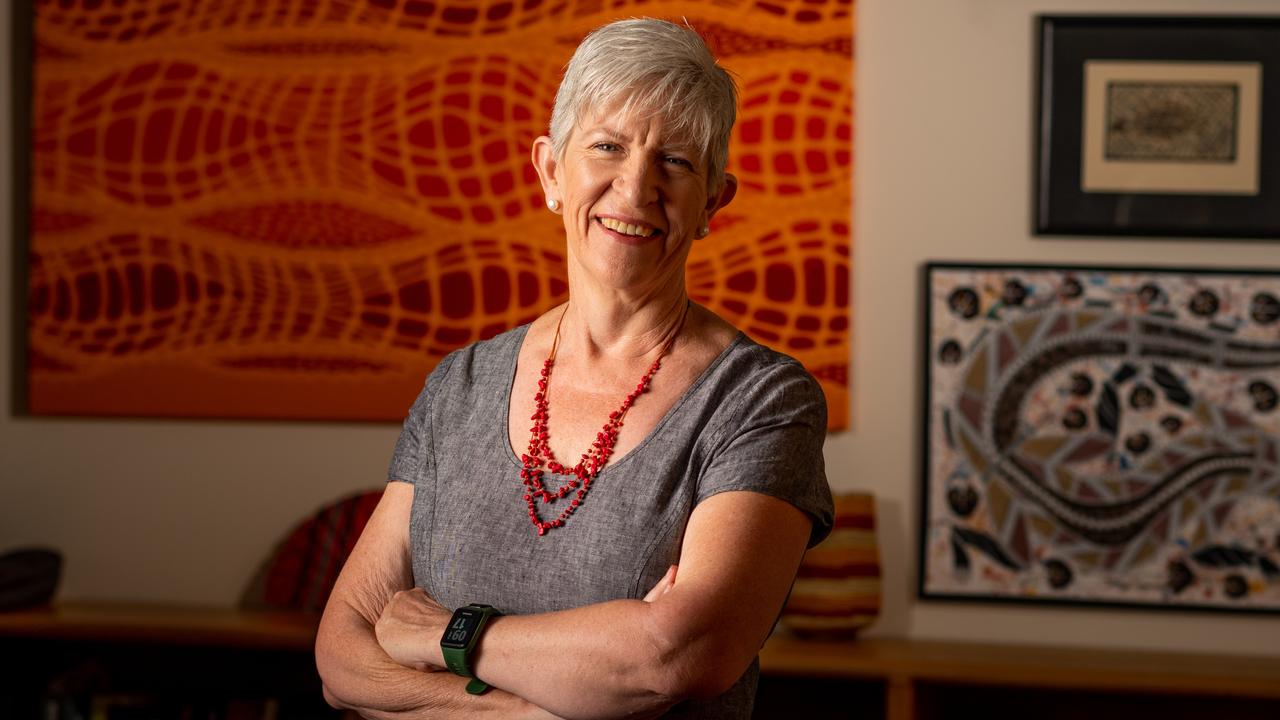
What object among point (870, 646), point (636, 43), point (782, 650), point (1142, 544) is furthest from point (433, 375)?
point (1142, 544)

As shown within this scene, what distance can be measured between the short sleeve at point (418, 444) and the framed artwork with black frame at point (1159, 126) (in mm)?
1909

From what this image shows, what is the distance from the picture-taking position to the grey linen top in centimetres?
126

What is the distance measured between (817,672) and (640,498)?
1.47 metres

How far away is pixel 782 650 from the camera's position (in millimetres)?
2678

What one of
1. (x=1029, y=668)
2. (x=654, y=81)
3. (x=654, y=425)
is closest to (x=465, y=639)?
(x=654, y=425)

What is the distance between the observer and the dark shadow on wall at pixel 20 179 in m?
3.16

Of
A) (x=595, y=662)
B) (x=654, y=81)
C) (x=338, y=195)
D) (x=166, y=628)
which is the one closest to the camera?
(x=595, y=662)

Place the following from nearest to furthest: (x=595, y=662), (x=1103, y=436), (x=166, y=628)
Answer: (x=595, y=662), (x=166, y=628), (x=1103, y=436)

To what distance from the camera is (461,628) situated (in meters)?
1.25

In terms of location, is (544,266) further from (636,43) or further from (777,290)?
(636,43)

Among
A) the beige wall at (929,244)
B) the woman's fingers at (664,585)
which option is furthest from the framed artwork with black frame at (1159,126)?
the woman's fingers at (664,585)

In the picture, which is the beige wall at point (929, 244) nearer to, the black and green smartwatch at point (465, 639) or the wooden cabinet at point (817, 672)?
the wooden cabinet at point (817, 672)

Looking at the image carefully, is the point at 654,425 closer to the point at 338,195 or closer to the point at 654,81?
the point at 654,81

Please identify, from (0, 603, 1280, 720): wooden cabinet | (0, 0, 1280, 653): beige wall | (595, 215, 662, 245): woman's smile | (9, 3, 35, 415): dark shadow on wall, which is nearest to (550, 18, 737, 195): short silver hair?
(595, 215, 662, 245): woman's smile
